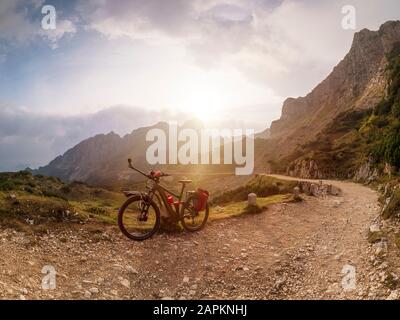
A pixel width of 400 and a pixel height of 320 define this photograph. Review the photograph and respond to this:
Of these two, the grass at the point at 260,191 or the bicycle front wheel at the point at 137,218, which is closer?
the bicycle front wheel at the point at 137,218

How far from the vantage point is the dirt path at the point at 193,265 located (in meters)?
9.27

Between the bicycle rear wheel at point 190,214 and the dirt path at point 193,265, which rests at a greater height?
the bicycle rear wheel at point 190,214

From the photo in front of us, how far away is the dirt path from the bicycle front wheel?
374mm

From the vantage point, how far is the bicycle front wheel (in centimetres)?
1245

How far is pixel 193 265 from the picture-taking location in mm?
11234

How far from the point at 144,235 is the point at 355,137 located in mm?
104622

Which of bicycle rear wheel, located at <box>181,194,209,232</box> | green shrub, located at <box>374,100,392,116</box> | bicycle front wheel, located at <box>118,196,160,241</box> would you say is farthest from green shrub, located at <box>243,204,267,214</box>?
green shrub, located at <box>374,100,392,116</box>

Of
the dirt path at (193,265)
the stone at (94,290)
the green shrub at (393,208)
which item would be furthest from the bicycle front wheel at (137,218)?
the green shrub at (393,208)

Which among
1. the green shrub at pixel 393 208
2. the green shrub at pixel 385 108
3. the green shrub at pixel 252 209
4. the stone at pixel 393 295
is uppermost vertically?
the green shrub at pixel 385 108

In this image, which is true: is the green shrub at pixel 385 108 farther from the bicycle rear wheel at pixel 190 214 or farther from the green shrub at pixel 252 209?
the bicycle rear wheel at pixel 190 214

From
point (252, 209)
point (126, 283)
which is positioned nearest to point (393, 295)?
point (126, 283)

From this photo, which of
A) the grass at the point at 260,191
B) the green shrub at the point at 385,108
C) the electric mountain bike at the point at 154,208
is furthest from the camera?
the green shrub at the point at 385,108

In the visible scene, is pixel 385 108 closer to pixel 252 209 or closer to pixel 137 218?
pixel 252 209

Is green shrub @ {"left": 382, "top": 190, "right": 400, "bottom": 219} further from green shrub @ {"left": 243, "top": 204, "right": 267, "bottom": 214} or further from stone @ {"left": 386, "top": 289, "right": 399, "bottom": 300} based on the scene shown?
green shrub @ {"left": 243, "top": 204, "right": 267, "bottom": 214}
